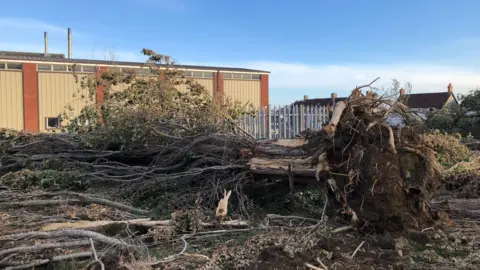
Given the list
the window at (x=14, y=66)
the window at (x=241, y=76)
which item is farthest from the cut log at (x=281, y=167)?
the window at (x=241, y=76)

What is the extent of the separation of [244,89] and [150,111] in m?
22.4

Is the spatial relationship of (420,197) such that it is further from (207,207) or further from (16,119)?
(16,119)

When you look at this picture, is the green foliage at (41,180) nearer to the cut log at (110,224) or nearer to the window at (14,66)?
the cut log at (110,224)

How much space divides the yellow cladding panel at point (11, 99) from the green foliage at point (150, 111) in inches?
631

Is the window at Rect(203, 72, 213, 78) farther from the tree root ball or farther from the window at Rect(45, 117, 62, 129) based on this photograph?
the tree root ball

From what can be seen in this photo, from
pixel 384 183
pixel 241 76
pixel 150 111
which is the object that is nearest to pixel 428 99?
pixel 241 76

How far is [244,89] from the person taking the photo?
100 ft

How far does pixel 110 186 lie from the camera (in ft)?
24.9

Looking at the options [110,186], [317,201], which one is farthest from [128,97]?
[317,201]

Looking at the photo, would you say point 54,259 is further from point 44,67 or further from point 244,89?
point 244,89

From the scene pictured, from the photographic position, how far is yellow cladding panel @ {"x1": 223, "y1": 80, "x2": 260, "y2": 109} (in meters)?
29.7

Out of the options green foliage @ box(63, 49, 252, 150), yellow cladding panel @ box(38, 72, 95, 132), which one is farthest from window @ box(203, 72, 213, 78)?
green foliage @ box(63, 49, 252, 150)

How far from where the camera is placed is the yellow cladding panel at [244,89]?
29703 mm

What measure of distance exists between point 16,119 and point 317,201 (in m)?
22.8
